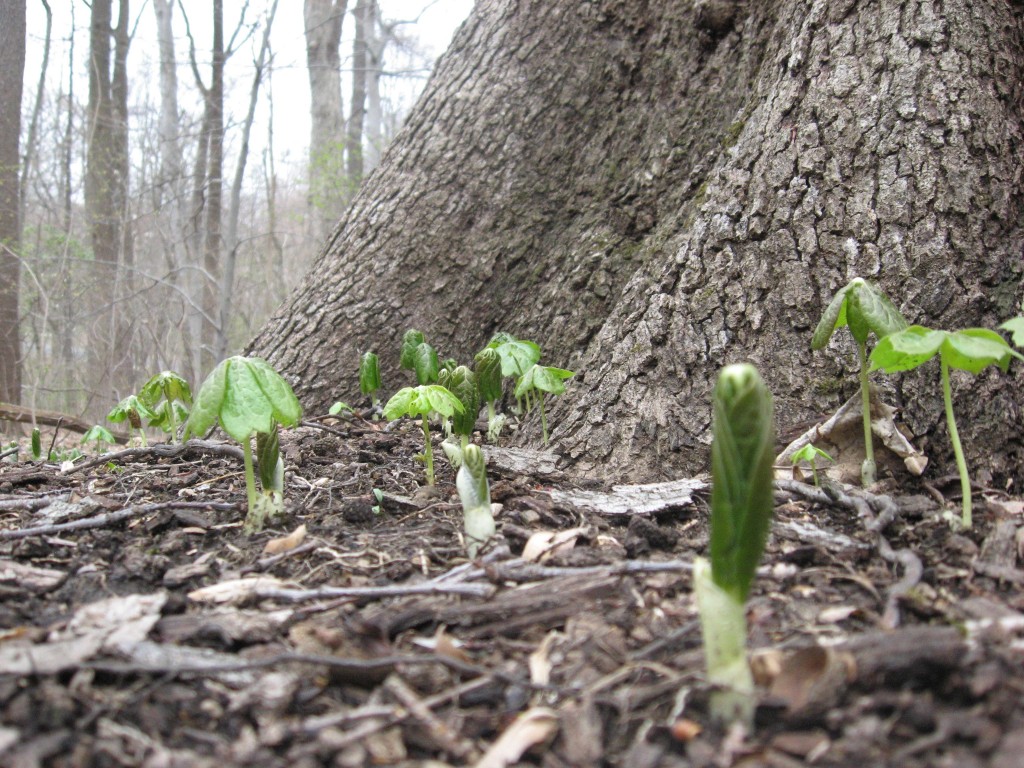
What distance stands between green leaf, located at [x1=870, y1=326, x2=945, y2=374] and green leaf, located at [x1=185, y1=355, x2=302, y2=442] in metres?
1.25

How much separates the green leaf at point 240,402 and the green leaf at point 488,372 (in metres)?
0.93

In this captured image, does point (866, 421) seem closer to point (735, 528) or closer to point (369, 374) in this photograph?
point (735, 528)

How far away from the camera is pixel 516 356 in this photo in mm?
2557

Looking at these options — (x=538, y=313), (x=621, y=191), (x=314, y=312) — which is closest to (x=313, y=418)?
(x=314, y=312)

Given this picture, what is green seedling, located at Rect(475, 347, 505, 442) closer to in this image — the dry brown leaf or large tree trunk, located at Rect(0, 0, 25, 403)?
the dry brown leaf

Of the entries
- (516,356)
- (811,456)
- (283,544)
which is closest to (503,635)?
(283,544)

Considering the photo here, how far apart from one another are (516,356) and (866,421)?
1211 mm

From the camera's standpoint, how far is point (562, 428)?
227 centimetres

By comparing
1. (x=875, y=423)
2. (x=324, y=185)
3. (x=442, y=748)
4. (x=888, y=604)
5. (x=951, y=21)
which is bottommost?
(x=442, y=748)

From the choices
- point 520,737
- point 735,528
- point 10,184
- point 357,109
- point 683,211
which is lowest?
point 520,737

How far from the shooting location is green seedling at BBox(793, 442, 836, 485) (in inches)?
67.0

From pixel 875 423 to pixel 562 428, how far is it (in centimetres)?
90

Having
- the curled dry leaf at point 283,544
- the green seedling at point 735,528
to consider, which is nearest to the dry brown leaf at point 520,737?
the green seedling at point 735,528

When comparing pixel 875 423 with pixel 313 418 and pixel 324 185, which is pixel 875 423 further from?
pixel 324 185
